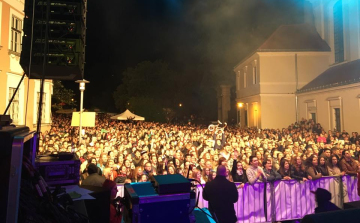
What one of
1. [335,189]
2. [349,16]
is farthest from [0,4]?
[349,16]

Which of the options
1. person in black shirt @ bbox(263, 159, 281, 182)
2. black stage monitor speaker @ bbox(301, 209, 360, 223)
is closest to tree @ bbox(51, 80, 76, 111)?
person in black shirt @ bbox(263, 159, 281, 182)

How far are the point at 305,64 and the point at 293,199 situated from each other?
75.5 ft

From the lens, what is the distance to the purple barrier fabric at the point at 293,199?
5.70 m

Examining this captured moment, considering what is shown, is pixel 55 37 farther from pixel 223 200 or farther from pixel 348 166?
pixel 348 166

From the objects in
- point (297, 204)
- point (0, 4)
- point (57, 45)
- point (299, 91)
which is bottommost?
point (297, 204)

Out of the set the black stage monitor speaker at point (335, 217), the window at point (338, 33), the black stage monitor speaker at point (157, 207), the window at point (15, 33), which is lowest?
the black stage monitor speaker at point (157, 207)

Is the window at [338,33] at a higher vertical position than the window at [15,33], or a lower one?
higher

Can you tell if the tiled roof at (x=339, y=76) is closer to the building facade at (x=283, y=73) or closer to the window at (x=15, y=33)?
the building facade at (x=283, y=73)

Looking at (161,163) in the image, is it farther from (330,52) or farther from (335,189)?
(330,52)

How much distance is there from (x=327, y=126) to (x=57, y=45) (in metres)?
21.8

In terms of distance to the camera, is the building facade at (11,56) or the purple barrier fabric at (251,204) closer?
the purple barrier fabric at (251,204)

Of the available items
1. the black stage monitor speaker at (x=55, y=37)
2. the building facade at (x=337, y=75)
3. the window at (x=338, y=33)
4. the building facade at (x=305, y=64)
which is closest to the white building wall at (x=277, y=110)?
the building facade at (x=305, y=64)

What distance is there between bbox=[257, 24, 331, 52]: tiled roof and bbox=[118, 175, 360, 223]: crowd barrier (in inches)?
860

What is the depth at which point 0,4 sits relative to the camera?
10906mm
